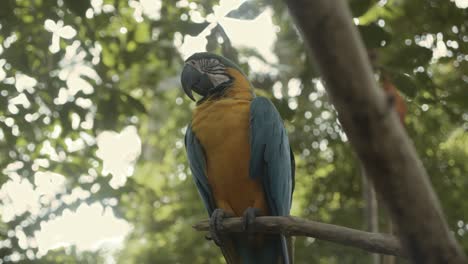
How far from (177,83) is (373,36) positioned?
2.47m

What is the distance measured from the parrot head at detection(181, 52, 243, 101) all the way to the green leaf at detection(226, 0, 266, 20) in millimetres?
268

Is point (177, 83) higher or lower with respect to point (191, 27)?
lower

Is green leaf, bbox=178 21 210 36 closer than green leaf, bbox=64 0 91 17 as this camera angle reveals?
No

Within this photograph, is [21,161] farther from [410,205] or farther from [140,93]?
[410,205]

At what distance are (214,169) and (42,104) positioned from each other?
78.1 inches

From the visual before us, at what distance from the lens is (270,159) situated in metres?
2.62

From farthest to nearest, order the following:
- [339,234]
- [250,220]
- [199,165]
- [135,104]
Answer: [135,104] < [199,165] < [250,220] < [339,234]

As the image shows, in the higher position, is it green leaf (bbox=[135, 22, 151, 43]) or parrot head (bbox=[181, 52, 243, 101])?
green leaf (bbox=[135, 22, 151, 43])

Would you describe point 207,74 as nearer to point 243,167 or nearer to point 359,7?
point 243,167

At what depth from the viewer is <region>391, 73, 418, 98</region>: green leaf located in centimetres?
271

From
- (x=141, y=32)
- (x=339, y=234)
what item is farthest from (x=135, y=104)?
(x=339, y=234)

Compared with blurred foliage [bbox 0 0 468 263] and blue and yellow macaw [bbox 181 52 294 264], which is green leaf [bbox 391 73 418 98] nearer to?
blurred foliage [bbox 0 0 468 263]

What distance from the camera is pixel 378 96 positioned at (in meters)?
0.95

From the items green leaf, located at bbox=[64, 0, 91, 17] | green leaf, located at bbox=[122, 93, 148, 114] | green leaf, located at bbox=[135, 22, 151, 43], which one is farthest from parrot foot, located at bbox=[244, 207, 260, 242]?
green leaf, located at bbox=[135, 22, 151, 43]
